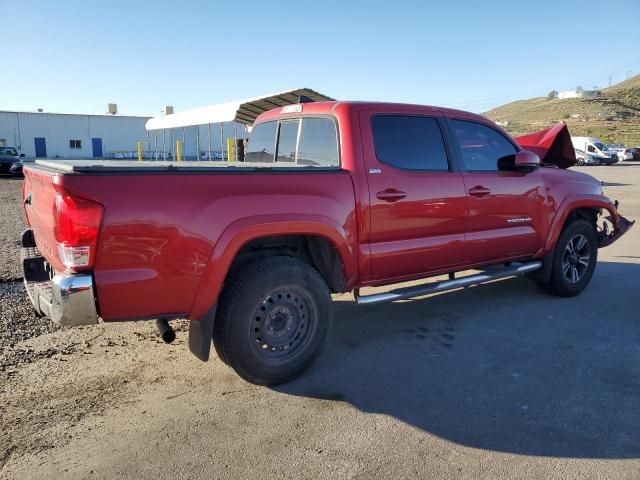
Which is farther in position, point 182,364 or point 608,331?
point 608,331

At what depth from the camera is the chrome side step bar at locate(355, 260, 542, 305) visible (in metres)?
4.17

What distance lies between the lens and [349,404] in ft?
11.3

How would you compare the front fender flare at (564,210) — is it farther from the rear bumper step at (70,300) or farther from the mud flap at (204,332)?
the rear bumper step at (70,300)

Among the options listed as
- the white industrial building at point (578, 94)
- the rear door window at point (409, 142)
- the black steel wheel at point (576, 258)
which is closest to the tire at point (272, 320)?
the rear door window at point (409, 142)

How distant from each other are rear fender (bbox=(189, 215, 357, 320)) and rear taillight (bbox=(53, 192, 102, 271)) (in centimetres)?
69

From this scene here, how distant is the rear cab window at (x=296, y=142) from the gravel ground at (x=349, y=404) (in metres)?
1.61

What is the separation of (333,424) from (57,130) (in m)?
48.4

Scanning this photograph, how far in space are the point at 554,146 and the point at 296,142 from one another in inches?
153

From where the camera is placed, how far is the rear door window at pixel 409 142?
13.8 feet

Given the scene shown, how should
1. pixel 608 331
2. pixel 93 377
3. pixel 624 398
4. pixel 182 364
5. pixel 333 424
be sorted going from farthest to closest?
pixel 608 331 → pixel 182 364 → pixel 93 377 → pixel 624 398 → pixel 333 424

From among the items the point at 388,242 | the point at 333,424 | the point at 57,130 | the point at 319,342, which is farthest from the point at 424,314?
the point at 57,130

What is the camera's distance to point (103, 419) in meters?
3.23

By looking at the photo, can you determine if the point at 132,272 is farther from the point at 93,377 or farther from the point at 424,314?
the point at 424,314

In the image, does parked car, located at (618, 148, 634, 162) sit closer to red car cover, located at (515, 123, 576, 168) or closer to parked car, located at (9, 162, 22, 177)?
red car cover, located at (515, 123, 576, 168)
